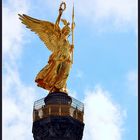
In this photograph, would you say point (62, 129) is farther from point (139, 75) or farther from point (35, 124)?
point (139, 75)

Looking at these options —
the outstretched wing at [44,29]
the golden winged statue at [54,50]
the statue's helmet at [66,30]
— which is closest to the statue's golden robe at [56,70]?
the golden winged statue at [54,50]

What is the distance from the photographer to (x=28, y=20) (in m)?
62.6

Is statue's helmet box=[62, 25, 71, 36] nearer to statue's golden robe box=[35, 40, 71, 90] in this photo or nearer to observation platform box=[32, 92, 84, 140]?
statue's golden robe box=[35, 40, 71, 90]

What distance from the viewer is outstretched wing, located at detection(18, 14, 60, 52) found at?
2443 inches

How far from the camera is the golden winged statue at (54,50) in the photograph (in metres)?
60.1

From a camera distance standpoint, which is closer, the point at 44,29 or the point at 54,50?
the point at 54,50

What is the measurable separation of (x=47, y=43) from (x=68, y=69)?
10.6ft

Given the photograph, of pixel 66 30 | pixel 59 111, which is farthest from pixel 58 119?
pixel 66 30

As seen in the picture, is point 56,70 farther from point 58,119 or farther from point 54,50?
point 58,119

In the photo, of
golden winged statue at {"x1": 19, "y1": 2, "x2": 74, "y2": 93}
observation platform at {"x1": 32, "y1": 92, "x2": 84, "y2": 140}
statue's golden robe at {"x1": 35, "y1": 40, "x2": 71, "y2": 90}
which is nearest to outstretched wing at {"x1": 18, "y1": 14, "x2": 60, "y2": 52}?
golden winged statue at {"x1": 19, "y1": 2, "x2": 74, "y2": 93}

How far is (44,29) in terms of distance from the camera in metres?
62.5

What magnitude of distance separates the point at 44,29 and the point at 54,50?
2246 mm

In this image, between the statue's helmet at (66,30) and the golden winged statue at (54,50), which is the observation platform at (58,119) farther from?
the statue's helmet at (66,30)

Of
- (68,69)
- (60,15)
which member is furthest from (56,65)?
(60,15)
